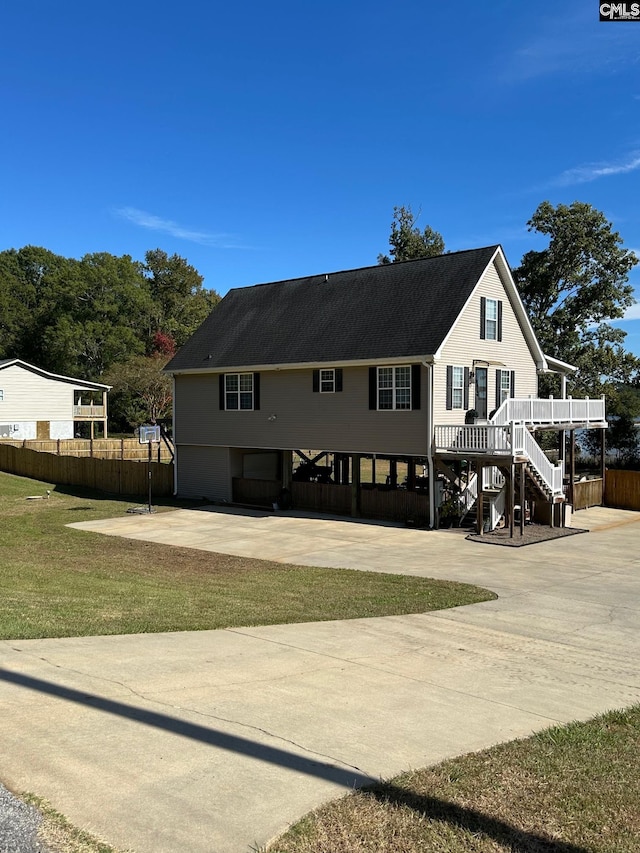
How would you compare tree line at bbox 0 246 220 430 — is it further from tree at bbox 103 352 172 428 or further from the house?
the house

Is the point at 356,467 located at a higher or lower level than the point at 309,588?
higher

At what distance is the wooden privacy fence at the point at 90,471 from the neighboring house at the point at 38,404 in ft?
A: 31.1

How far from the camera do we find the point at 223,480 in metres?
30.3

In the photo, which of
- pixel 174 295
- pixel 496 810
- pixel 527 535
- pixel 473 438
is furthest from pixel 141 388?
pixel 496 810

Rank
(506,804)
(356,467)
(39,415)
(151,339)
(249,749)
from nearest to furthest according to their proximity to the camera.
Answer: (506,804) → (249,749) → (356,467) → (39,415) → (151,339)

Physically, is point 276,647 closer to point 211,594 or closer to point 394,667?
point 394,667

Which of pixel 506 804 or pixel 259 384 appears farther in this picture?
pixel 259 384

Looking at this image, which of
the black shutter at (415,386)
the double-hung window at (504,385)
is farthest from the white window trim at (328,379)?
the double-hung window at (504,385)

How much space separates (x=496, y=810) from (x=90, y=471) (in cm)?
3178

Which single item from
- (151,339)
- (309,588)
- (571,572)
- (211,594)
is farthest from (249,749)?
(151,339)

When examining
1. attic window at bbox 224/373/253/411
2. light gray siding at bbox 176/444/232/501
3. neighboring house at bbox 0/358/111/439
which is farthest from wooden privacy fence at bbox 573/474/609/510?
neighboring house at bbox 0/358/111/439

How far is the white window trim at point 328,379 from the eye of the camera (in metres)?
25.9

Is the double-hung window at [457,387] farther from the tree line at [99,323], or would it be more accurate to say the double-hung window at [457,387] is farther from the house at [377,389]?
the tree line at [99,323]

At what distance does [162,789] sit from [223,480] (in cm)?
2561
